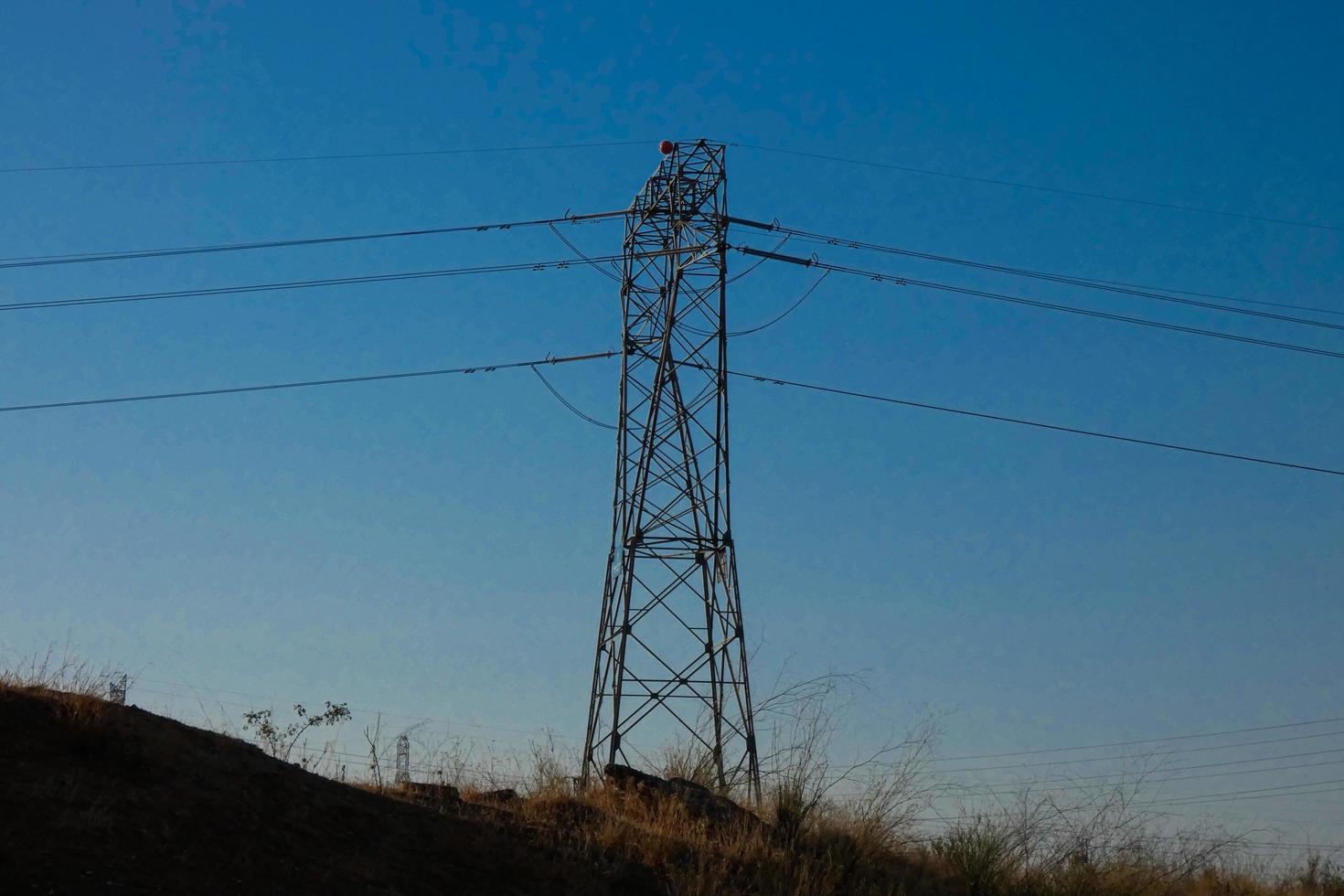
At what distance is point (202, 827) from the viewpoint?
10820 millimetres

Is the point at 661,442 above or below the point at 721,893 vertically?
above

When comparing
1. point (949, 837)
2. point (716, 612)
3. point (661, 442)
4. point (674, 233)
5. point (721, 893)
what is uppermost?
point (674, 233)

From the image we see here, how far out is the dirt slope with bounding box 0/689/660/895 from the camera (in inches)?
384

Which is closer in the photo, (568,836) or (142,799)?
(142,799)

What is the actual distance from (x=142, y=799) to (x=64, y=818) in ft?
2.88

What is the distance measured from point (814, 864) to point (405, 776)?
15.4ft

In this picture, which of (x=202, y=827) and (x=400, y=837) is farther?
(x=400, y=837)

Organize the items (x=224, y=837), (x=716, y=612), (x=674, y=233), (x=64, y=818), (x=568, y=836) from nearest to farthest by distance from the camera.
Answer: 1. (x=64, y=818)
2. (x=224, y=837)
3. (x=568, y=836)
4. (x=716, y=612)
5. (x=674, y=233)

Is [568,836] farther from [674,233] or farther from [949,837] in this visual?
[674,233]

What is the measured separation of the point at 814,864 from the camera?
547 inches

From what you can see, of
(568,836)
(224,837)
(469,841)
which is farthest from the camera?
(568,836)

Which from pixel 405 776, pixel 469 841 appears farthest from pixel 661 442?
pixel 469 841

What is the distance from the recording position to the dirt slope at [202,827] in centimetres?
976

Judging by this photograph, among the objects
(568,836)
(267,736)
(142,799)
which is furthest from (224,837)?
(267,736)
